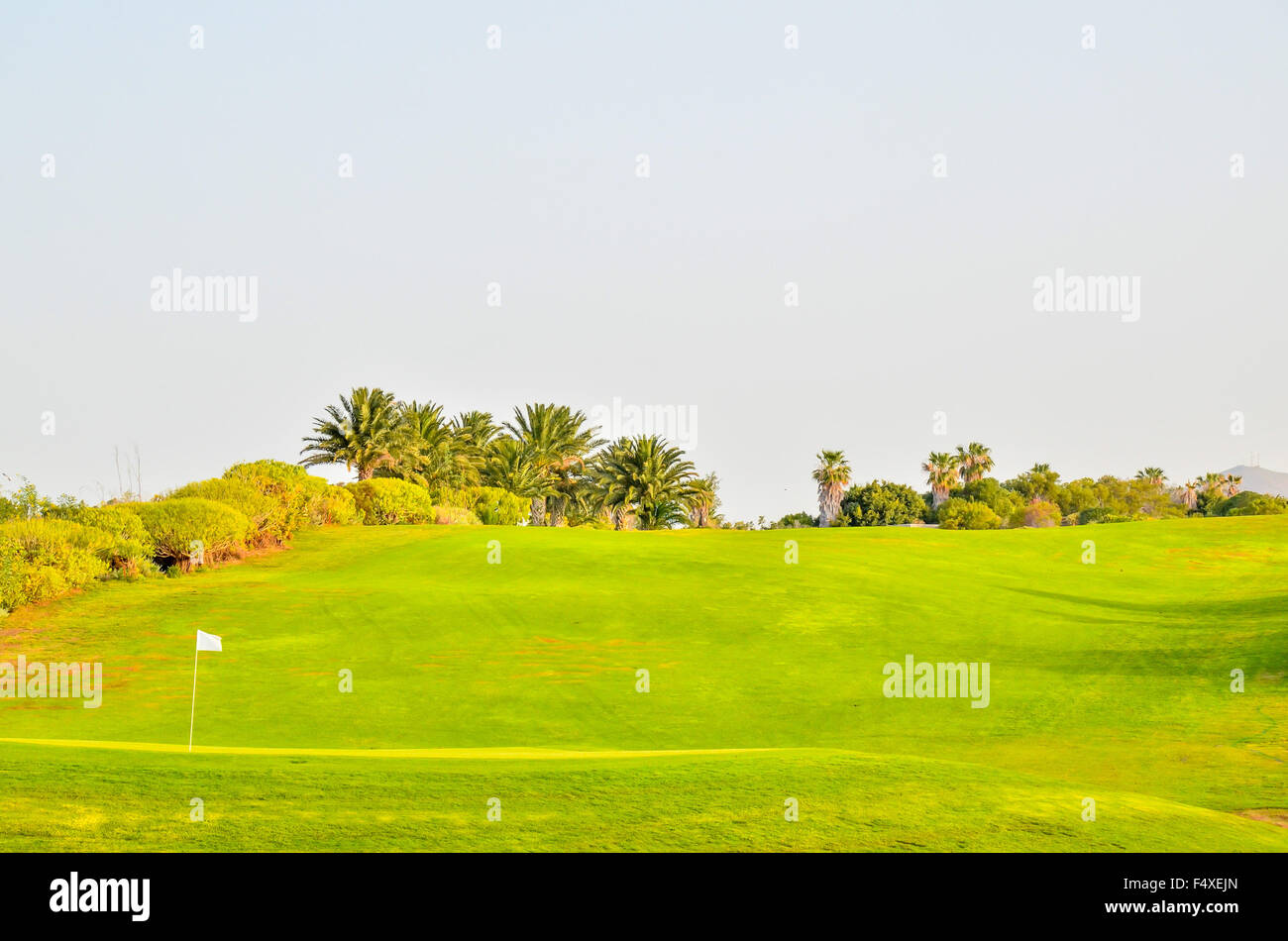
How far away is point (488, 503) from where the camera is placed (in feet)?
239

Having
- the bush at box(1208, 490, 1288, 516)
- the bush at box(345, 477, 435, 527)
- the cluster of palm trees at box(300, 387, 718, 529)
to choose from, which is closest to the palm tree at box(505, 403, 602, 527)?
the cluster of palm trees at box(300, 387, 718, 529)

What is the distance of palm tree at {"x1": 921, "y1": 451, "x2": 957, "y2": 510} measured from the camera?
384 ft

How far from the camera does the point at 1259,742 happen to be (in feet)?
66.9

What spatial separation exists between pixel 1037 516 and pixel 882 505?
21.0m

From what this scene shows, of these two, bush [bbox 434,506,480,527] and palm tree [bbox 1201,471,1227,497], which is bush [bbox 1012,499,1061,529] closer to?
palm tree [bbox 1201,471,1227,497]

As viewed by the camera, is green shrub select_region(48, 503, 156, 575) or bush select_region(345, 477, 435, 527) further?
bush select_region(345, 477, 435, 527)

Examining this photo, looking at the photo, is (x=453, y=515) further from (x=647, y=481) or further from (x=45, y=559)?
(x=45, y=559)

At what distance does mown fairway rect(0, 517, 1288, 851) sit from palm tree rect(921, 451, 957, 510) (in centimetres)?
5943

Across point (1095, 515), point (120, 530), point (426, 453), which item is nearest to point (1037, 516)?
point (1095, 515)

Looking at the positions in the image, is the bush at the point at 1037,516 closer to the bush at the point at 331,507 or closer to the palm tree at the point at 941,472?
the palm tree at the point at 941,472

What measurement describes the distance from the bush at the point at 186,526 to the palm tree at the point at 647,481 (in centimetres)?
3580
